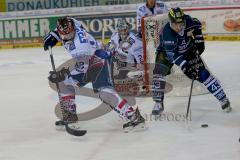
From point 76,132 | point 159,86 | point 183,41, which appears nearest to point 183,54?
point 183,41

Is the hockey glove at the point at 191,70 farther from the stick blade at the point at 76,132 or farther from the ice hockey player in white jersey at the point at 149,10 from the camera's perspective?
the ice hockey player in white jersey at the point at 149,10

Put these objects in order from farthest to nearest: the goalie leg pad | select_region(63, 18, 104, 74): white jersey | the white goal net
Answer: the white goal net, the goalie leg pad, select_region(63, 18, 104, 74): white jersey

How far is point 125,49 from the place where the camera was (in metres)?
7.21

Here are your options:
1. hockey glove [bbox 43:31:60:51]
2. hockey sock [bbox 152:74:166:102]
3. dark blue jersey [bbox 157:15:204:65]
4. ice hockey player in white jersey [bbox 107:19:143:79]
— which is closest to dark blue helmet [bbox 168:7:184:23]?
dark blue jersey [bbox 157:15:204:65]

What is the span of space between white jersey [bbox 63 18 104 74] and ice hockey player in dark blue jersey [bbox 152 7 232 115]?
76cm

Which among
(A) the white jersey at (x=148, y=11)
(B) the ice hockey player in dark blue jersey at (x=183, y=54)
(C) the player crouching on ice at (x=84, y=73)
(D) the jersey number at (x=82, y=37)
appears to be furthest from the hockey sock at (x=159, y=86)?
(A) the white jersey at (x=148, y=11)

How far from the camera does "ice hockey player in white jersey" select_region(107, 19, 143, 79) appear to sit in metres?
7.05

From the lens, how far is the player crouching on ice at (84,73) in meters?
4.67

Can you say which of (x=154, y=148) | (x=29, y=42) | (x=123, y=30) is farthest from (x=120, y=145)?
(x=29, y=42)

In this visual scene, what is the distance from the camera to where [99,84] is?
4773mm

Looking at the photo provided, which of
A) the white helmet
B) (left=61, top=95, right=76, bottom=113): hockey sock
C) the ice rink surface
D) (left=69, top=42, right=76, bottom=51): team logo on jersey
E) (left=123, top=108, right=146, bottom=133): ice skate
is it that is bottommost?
the ice rink surface

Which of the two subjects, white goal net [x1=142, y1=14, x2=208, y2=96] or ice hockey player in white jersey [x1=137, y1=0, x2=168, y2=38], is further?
ice hockey player in white jersey [x1=137, y1=0, x2=168, y2=38]

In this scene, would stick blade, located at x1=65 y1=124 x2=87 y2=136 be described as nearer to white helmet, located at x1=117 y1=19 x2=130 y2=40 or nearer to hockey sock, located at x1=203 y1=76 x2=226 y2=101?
hockey sock, located at x1=203 y1=76 x2=226 y2=101

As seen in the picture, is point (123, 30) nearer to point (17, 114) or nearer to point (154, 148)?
point (17, 114)
